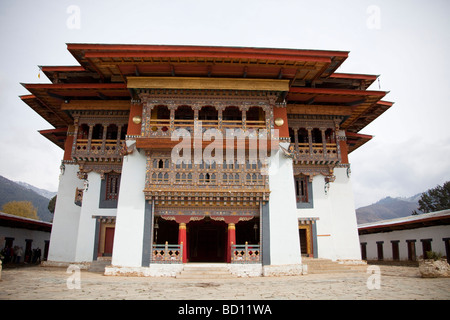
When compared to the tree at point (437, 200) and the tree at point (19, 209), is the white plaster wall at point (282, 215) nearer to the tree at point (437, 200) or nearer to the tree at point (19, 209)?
the tree at point (437, 200)

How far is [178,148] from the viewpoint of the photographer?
52.3 feet

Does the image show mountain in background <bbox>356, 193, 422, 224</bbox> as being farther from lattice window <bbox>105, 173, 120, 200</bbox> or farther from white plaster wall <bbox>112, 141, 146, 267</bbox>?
white plaster wall <bbox>112, 141, 146, 267</bbox>

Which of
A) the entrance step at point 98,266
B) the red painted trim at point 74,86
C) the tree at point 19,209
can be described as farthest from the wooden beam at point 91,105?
the tree at point 19,209

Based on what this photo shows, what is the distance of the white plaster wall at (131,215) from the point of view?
15008 millimetres

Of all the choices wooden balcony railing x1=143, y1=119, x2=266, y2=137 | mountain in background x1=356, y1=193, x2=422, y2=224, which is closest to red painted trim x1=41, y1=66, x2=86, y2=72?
wooden balcony railing x1=143, y1=119, x2=266, y2=137

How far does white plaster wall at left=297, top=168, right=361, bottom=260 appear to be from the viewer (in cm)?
1894

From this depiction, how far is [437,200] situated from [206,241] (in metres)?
44.1

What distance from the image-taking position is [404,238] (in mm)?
23547

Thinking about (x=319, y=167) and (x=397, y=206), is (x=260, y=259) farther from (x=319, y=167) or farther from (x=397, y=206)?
(x=397, y=206)

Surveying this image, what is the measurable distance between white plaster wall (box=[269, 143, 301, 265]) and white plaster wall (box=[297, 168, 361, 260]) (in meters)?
3.51

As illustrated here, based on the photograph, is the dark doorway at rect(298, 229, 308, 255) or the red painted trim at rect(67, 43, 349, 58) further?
the dark doorway at rect(298, 229, 308, 255)

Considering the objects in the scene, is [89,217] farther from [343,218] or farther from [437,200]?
[437,200]

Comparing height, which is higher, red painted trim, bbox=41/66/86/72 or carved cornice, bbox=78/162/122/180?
red painted trim, bbox=41/66/86/72
